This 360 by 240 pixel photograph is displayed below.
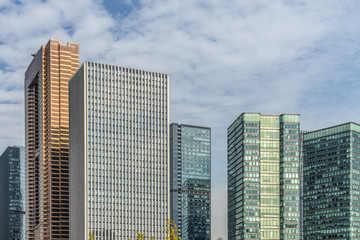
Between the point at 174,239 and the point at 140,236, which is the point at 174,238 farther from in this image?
the point at 140,236

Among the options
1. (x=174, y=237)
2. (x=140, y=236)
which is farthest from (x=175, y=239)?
(x=140, y=236)

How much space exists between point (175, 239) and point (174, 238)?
0.17 metres

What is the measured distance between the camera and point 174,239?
40406 mm

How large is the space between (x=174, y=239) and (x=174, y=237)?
340mm

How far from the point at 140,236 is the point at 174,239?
264cm

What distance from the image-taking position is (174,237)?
40.1 meters

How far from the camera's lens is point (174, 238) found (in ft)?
132

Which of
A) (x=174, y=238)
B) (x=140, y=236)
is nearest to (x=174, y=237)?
(x=174, y=238)

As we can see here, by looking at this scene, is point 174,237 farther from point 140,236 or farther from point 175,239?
point 140,236

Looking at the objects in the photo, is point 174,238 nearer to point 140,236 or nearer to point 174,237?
point 174,237

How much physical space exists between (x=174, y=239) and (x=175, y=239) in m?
0.39

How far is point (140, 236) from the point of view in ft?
136

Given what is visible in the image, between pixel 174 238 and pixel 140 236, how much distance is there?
2745 millimetres
